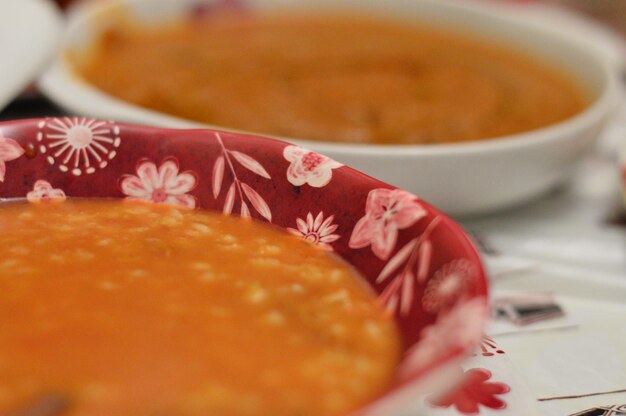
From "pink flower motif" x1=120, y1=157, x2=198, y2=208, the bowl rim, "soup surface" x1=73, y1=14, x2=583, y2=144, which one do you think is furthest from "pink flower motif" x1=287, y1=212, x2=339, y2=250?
"soup surface" x1=73, y1=14, x2=583, y2=144

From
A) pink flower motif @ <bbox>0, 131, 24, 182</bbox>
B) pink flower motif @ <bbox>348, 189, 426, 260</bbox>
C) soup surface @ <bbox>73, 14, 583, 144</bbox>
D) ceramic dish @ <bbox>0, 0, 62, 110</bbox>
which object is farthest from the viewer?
soup surface @ <bbox>73, 14, 583, 144</bbox>

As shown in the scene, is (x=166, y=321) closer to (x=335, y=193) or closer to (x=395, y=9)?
(x=335, y=193)

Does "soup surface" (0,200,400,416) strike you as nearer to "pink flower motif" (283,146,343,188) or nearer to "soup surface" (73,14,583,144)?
"pink flower motif" (283,146,343,188)

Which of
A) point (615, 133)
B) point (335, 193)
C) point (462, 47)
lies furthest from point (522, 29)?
point (335, 193)

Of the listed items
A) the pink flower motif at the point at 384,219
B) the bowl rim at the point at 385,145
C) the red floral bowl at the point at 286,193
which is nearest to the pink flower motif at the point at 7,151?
the red floral bowl at the point at 286,193

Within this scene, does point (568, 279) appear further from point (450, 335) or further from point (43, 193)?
point (43, 193)

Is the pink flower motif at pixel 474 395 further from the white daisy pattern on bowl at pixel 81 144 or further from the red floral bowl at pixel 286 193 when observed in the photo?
the white daisy pattern on bowl at pixel 81 144

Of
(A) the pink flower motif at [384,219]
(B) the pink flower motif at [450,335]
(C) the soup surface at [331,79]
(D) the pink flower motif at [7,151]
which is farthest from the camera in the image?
(C) the soup surface at [331,79]
